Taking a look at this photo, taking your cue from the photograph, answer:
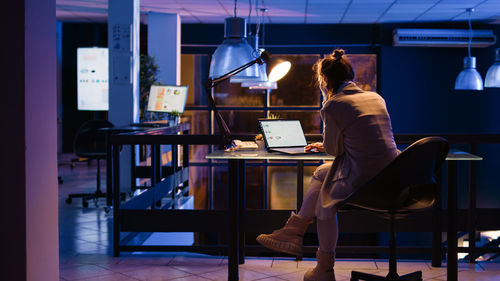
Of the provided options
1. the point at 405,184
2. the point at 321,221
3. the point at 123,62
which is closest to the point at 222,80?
the point at 321,221

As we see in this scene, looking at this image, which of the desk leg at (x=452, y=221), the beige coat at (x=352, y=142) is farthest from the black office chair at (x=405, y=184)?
the desk leg at (x=452, y=221)

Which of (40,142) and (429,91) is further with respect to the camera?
(429,91)

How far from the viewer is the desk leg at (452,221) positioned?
137 inches

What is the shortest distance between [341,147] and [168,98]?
4513 millimetres

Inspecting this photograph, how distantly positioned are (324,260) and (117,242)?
187cm

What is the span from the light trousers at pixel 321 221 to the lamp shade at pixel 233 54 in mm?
1185

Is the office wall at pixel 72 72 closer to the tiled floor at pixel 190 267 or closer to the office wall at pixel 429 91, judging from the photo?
the office wall at pixel 429 91

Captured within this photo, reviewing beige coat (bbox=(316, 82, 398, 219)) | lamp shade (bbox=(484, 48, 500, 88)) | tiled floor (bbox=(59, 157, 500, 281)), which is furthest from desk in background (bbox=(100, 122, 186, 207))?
lamp shade (bbox=(484, 48, 500, 88))

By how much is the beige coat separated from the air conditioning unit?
7453mm

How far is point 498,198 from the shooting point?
1036 centimetres

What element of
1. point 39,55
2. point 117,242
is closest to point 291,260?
point 117,242

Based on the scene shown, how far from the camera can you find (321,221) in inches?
124
